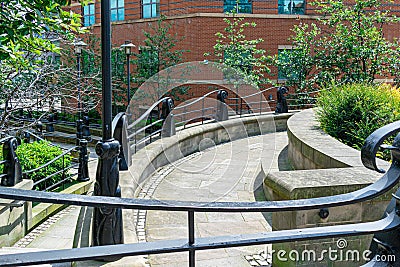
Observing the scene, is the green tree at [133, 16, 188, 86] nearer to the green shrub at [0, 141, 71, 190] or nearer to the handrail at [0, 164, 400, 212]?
the green shrub at [0, 141, 71, 190]

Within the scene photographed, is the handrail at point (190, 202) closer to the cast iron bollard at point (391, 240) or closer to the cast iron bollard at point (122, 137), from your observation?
the cast iron bollard at point (391, 240)

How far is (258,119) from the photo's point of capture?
1337cm

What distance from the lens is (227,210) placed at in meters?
1.42

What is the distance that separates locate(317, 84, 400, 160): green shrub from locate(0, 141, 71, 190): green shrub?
5557 millimetres

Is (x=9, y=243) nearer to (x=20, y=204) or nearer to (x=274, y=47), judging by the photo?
(x=20, y=204)

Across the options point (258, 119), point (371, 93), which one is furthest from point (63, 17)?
point (258, 119)

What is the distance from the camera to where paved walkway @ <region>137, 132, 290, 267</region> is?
4727mm

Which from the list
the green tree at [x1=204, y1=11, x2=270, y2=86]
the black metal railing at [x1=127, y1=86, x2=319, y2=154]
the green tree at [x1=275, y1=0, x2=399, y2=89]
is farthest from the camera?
the green tree at [x1=204, y1=11, x2=270, y2=86]

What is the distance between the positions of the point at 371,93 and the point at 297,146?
1742 millimetres

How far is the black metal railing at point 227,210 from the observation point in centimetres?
132

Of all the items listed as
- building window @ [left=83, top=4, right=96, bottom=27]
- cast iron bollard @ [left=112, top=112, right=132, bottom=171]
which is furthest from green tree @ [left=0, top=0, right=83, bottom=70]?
building window @ [left=83, top=4, right=96, bottom=27]

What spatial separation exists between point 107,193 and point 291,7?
19635 millimetres

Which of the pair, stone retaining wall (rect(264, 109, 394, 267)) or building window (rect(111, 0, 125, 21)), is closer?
stone retaining wall (rect(264, 109, 394, 267))

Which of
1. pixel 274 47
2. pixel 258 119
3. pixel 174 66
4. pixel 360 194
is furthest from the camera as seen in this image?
pixel 274 47
